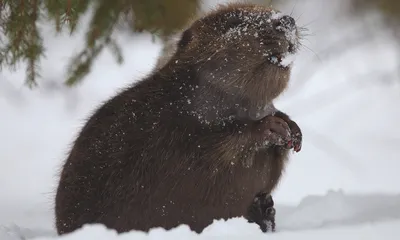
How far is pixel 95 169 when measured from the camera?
2934 millimetres

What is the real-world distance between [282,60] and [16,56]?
2.02 meters

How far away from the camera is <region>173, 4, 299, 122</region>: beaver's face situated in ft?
9.39

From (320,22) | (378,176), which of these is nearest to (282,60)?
(378,176)

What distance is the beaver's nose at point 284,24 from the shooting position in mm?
2865

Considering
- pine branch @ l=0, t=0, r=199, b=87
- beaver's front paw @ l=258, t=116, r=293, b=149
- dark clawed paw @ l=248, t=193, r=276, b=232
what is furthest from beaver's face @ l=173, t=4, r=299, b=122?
pine branch @ l=0, t=0, r=199, b=87

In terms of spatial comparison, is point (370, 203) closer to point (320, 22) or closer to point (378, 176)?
point (378, 176)

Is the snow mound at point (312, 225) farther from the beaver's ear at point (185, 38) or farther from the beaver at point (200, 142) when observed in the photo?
the beaver's ear at point (185, 38)

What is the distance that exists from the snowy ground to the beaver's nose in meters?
1.17

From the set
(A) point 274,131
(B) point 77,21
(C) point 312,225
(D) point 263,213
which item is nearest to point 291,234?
(A) point 274,131

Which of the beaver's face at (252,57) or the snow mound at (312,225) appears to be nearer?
the snow mound at (312,225)

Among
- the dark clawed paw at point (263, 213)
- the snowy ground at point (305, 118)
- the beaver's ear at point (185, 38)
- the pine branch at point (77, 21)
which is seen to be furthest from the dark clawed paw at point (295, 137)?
the pine branch at point (77, 21)

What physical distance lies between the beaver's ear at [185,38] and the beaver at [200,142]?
0.38ft

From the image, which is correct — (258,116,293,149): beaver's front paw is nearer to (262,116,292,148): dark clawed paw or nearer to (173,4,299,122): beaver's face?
(262,116,292,148): dark clawed paw

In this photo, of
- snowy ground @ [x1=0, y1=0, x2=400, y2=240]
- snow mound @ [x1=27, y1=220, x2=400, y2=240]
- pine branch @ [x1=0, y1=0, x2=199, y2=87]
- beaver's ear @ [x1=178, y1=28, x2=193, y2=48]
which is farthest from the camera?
snowy ground @ [x1=0, y1=0, x2=400, y2=240]
